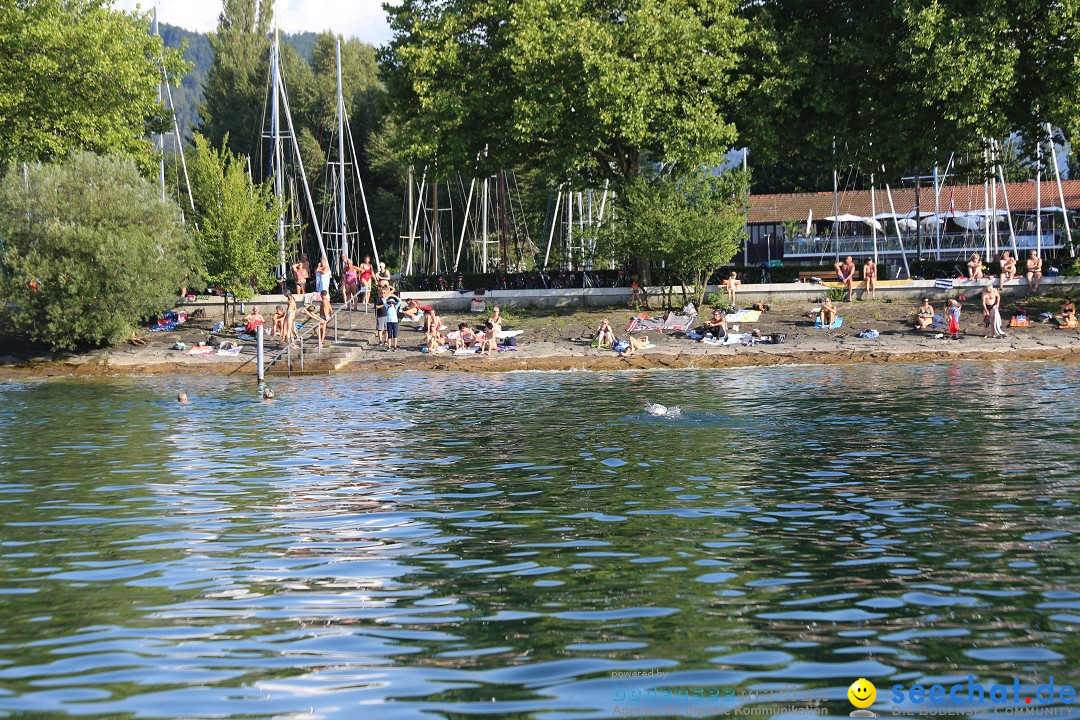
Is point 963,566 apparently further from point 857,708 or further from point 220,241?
point 220,241

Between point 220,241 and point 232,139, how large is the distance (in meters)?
33.9

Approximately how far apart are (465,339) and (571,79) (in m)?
9.36

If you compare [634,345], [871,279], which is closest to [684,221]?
[634,345]

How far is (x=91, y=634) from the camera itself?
808cm

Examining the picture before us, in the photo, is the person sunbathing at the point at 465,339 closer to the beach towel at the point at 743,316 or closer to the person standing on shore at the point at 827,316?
the beach towel at the point at 743,316

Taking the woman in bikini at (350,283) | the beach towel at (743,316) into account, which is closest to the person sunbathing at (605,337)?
the beach towel at (743,316)

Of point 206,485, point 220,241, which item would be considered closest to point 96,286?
point 220,241

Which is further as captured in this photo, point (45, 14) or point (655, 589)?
point (45, 14)

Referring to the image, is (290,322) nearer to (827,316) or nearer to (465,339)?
(465,339)

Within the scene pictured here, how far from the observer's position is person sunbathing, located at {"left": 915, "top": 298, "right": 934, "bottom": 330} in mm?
34281

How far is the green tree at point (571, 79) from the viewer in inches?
1410

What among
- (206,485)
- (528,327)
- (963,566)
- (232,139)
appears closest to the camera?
(963,566)

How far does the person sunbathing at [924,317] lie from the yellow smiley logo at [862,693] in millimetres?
29363

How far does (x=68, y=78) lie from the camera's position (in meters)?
37.6
